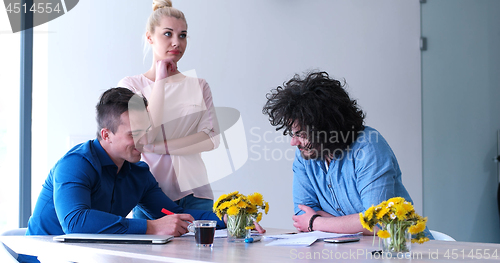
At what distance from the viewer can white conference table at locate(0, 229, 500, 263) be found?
1.12 m

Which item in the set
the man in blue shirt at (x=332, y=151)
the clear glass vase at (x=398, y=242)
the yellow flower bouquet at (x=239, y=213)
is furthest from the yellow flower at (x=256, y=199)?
the clear glass vase at (x=398, y=242)

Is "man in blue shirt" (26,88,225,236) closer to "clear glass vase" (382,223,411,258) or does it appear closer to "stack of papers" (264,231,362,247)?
"stack of papers" (264,231,362,247)

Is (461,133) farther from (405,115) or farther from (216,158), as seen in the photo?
(216,158)

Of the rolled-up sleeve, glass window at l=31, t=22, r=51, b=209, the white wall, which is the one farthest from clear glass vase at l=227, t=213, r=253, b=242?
glass window at l=31, t=22, r=51, b=209

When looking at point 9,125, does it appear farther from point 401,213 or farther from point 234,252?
point 401,213

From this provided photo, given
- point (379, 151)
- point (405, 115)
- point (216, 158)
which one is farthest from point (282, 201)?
point (379, 151)

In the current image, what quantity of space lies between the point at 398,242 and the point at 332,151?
0.67m

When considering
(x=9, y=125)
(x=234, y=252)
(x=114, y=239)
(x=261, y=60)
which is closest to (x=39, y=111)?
(x=9, y=125)

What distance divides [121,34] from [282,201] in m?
1.76

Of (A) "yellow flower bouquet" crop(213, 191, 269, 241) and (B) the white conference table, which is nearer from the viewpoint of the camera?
(B) the white conference table

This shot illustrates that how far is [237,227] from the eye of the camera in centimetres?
142

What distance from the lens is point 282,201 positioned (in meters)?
3.45

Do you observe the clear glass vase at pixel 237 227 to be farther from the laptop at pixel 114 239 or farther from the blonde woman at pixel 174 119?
the blonde woman at pixel 174 119

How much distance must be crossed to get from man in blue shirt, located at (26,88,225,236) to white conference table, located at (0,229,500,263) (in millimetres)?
122
